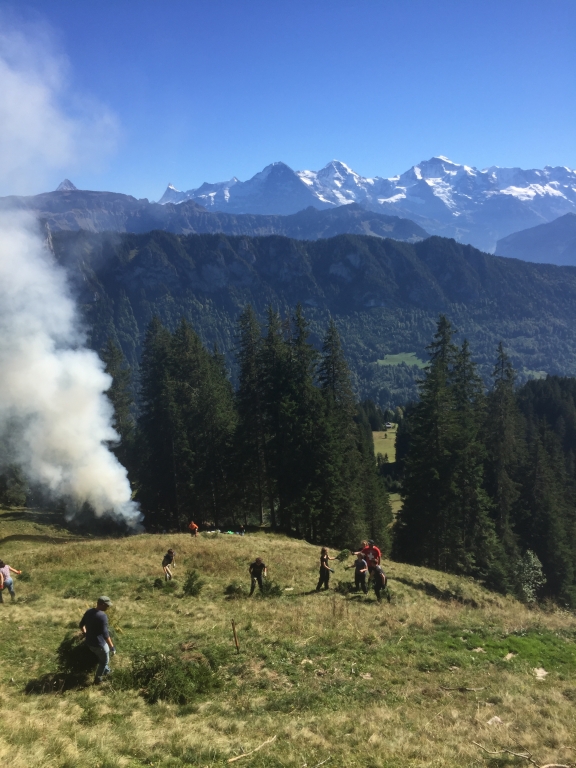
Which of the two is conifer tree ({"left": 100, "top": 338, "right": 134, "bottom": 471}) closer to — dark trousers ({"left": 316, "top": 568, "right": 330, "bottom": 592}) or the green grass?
dark trousers ({"left": 316, "top": 568, "right": 330, "bottom": 592})

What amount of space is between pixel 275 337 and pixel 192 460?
12.9m

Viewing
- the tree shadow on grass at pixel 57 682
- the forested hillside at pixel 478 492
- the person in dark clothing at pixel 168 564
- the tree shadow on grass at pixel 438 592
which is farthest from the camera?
the forested hillside at pixel 478 492

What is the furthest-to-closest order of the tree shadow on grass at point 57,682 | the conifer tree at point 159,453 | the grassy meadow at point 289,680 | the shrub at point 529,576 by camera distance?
the conifer tree at point 159,453 → the shrub at point 529,576 → the tree shadow on grass at point 57,682 → the grassy meadow at point 289,680

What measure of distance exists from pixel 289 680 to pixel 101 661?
432 centimetres

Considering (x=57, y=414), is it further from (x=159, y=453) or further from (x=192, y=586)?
(x=192, y=586)

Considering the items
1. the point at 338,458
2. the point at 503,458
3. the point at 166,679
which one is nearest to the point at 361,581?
the point at 166,679

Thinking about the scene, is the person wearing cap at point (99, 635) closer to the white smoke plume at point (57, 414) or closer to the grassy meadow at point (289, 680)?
the grassy meadow at point (289, 680)

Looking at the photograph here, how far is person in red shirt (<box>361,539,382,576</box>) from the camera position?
20.5 meters

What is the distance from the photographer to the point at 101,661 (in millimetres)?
11117

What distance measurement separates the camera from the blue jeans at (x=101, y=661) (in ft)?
36.1

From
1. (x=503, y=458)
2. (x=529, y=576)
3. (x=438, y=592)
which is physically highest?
(x=503, y=458)

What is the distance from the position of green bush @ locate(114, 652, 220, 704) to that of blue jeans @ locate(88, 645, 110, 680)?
0.93 ft

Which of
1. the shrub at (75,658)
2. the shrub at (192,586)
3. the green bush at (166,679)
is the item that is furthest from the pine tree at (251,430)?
the shrub at (75,658)

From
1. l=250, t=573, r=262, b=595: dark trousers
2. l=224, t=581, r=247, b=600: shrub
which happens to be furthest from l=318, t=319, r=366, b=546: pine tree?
l=250, t=573, r=262, b=595: dark trousers
